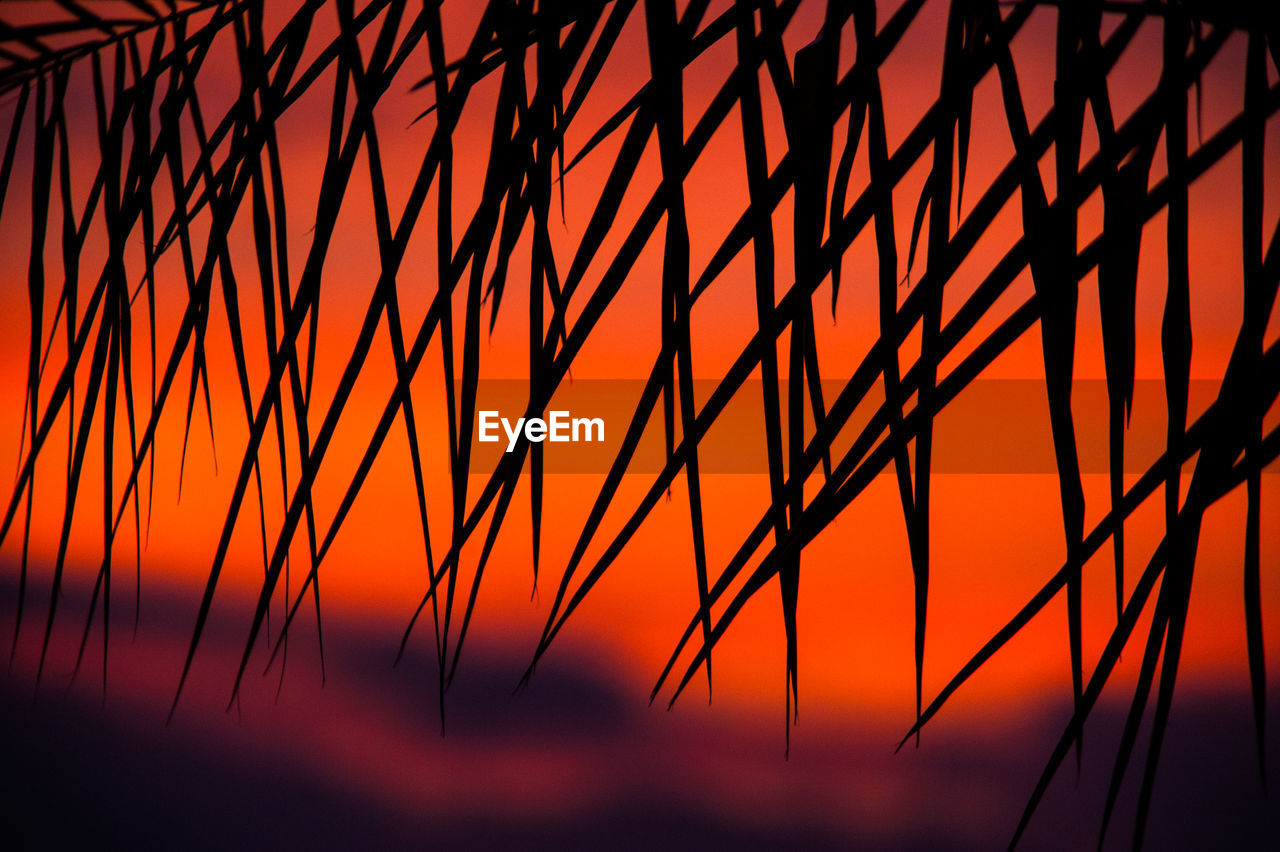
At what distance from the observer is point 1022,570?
201 cm

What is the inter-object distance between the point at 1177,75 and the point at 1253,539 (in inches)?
3.7

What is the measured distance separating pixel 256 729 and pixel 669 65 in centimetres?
306

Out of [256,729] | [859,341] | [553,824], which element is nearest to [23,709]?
[256,729]

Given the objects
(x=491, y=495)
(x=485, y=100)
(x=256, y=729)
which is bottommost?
(x=256, y=729)

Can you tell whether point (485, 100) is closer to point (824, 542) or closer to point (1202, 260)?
point (824, 542)

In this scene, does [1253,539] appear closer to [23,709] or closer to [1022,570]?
[1022,570]

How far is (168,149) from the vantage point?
0.25m

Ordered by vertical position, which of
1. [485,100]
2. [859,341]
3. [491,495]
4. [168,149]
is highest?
[485,100]

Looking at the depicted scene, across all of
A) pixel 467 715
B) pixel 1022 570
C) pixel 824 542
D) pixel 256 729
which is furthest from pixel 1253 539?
pixel 256 729

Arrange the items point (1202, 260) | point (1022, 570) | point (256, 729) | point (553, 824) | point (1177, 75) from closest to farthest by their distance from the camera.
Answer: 1. point (1177, 75)
2. point (1202, 260)
3. point (1022, 570)
4. point (256, 729)
5. point (553, 824)

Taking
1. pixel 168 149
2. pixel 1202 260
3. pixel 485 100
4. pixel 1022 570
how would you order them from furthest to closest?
pixel 1022 570
pixel 1202 260
pixel 485 100
pixel 168 149

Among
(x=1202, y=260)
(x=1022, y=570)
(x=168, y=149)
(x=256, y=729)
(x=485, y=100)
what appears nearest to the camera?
(x=168, y=149)

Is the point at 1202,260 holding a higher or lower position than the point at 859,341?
higher

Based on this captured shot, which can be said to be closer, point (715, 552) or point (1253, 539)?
point (1253, 539)
